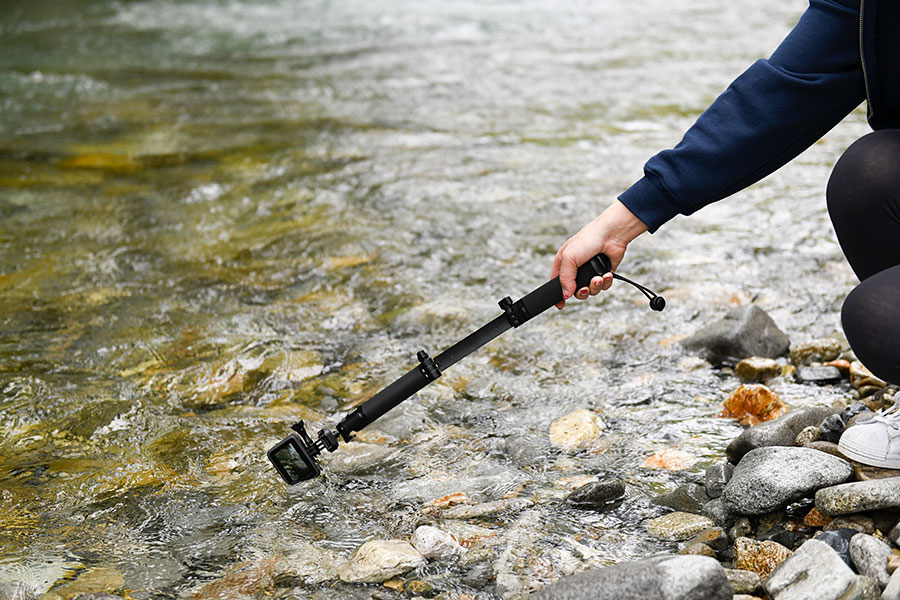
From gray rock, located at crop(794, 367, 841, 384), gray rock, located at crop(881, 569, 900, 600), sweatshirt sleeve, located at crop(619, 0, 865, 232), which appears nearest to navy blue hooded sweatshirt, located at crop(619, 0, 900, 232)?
sweatshirt sleeve, located at crop(619, 0, 865, 232)

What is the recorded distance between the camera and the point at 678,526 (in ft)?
7.04

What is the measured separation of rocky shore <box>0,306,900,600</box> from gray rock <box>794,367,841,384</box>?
9.7 inches

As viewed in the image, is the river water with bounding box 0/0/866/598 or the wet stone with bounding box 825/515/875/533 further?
the river water with bounding box 0/0/866/598

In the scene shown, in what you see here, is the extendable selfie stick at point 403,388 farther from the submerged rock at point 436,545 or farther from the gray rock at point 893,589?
the gray rock at point 893,589

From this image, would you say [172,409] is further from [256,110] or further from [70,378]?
[256,110]

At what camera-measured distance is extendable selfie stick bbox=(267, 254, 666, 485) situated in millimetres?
2150

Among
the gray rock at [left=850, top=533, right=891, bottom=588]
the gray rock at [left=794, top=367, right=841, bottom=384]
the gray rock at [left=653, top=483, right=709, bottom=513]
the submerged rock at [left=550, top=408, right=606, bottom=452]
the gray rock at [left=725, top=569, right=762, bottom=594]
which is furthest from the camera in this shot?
the gray rock at [left=794, top=367, right=841, bottom=384]

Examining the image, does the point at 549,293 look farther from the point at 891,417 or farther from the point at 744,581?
the point at 891,417

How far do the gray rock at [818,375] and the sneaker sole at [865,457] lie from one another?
734 mm

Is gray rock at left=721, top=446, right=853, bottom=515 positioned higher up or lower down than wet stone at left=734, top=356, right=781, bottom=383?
higher up

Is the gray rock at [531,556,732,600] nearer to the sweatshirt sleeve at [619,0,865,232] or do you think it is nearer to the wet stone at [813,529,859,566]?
the wet stone at [813,529,859,566]

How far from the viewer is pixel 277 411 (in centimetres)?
296

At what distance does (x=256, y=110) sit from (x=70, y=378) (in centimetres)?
443

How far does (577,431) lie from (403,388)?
0.69m
